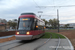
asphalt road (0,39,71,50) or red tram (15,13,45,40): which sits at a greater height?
red tram (15,13,45,40)

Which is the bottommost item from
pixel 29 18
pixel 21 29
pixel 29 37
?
pixel 29 37

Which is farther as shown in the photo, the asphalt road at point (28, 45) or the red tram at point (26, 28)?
the red tram at point (26, 28)

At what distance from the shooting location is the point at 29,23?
13.3 metres

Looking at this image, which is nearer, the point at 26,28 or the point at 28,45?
the point at 28,45

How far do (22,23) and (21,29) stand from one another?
2.65ft

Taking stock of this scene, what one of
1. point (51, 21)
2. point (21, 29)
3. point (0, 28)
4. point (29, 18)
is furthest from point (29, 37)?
point (51, 21)

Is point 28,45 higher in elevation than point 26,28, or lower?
lower

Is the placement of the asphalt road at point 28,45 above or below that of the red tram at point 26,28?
below

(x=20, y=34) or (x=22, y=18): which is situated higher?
(x=22, y=18)

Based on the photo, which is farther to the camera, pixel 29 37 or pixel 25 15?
pixel 25 15

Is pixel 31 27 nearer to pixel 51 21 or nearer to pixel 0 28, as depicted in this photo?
pixel 0 28

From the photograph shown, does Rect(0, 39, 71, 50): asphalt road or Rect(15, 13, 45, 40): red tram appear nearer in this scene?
Rect(0, 39, 71, 50): asphalt road

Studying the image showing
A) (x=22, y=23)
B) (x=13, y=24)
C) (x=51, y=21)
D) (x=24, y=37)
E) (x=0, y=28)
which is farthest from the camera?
(x=51, y=21)

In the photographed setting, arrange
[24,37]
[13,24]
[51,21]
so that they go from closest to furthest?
[24,37] → [13,24] → [51,21]
